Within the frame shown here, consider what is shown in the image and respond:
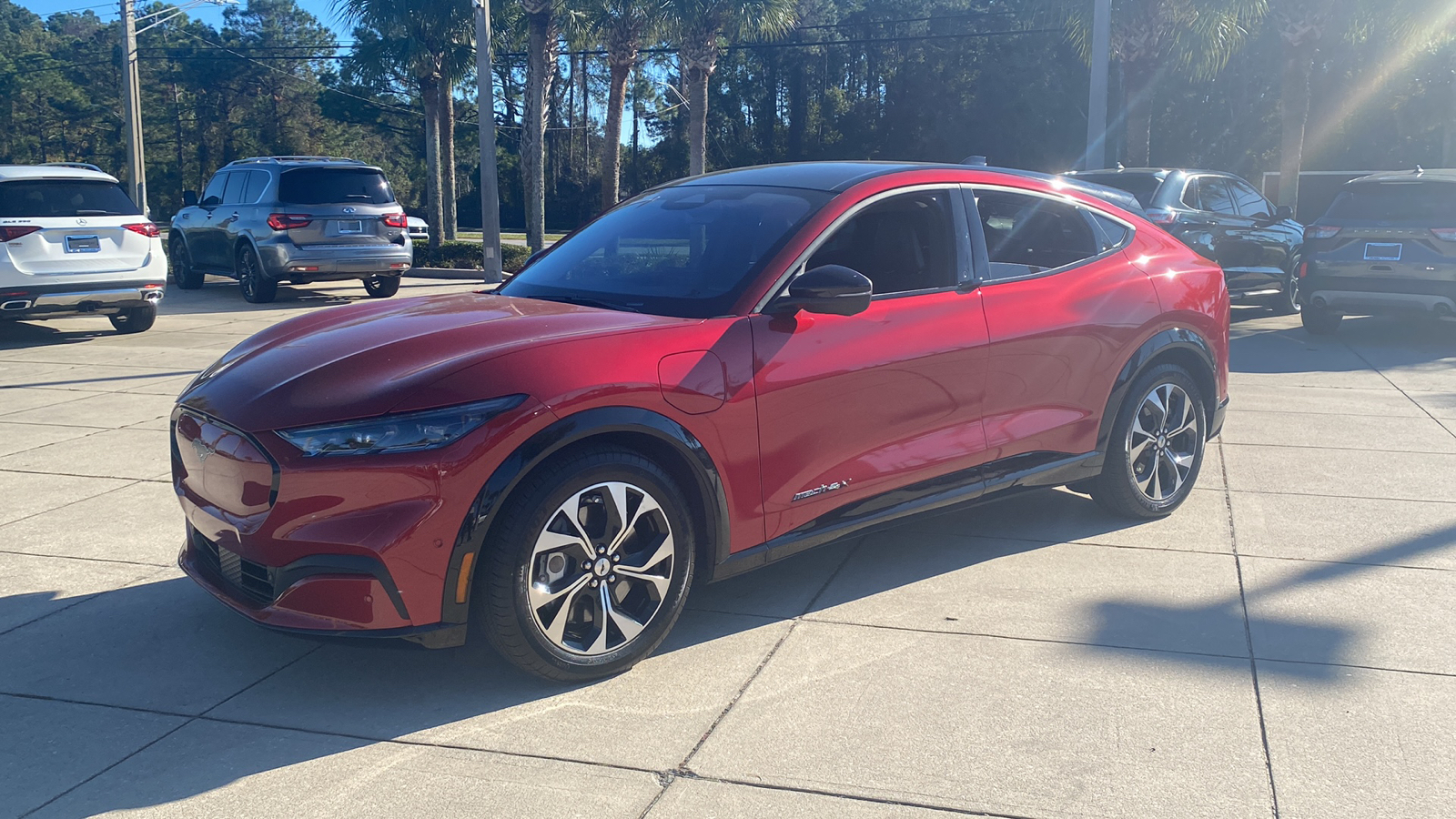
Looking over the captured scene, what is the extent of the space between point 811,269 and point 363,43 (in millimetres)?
31878

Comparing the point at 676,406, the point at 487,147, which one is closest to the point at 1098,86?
the point at 487,147

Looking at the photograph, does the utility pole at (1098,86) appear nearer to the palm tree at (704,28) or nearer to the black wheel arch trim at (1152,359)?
the palm tree at (704,28)

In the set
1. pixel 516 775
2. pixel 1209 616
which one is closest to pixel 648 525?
pixel 516 775

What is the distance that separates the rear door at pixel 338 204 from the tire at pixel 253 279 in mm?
829

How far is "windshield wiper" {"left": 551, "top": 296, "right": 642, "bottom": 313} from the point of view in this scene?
14.0 feet

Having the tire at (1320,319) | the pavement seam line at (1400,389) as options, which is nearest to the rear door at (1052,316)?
the pavement seam line at (1400,389)

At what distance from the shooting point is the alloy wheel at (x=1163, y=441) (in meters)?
5.48

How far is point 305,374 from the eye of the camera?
144 inches

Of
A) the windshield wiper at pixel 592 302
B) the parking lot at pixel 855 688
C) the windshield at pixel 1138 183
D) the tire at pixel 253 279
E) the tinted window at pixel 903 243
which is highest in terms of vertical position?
the windshield at pixel 1138 183

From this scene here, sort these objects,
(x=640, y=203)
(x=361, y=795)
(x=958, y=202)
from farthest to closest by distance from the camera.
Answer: (x=640, y=203)
(x=958, y=202)
(x=361, y=795)

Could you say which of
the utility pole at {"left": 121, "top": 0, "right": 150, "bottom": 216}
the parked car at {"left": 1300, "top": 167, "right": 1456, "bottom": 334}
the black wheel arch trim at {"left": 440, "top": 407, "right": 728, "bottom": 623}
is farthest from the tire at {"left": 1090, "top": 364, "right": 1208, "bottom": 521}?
the utility pole at {"left": 121, "top": 0, "right": 150, "bottom": 216}

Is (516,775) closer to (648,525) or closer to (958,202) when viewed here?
(648,525)

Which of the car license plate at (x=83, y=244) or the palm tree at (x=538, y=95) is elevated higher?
the palm tree at (x=538, y=95)

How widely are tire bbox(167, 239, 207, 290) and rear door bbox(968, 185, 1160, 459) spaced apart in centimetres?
1603
